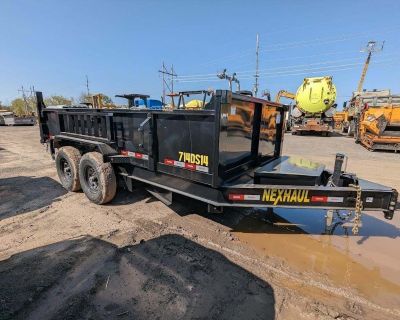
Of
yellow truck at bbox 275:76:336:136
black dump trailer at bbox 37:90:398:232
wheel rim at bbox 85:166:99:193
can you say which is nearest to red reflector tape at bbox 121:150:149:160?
black dump trailer at bbox 37:90:398:232

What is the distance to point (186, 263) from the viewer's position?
9.80 feet

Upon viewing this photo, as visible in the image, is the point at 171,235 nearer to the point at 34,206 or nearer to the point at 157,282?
the point at 157,282

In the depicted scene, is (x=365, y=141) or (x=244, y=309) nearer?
(x=244, y=309)

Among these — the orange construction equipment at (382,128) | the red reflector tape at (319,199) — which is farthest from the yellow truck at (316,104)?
the red reflector tape at (319,199)

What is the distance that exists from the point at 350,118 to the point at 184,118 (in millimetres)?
19277

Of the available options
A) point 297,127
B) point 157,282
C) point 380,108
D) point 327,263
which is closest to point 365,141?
point 380,108

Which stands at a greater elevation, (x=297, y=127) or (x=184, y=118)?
(x=184, y=118)

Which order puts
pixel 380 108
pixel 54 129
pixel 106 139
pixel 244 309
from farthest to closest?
pixel 380 108 → pixel 54 129 → pixel 106 139 → pixel 244 309

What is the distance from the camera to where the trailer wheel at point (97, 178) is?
14.2 ft

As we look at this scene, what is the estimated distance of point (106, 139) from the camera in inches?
178

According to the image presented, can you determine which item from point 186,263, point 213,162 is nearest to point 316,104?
A: point 213,162

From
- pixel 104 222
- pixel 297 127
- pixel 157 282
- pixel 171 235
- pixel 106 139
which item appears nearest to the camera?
pixel 157 282

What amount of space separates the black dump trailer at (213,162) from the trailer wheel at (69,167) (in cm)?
3

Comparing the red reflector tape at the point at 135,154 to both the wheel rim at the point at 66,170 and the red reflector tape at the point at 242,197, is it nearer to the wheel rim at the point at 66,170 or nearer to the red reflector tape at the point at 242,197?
the red reflector tape at the point at 242,197
